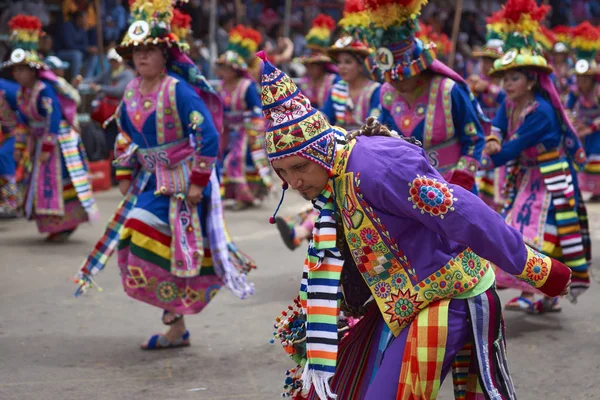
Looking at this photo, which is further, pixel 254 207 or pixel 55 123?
pixel 254 207

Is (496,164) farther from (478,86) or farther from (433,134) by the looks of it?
(478,86)

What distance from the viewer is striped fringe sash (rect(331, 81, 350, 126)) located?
833cm

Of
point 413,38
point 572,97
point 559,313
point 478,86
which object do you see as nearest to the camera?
point 413,38

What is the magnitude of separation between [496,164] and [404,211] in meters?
3.19

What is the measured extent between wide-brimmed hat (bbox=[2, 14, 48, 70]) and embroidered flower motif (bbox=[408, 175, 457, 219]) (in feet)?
21.7

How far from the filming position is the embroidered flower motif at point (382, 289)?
10.2 feet

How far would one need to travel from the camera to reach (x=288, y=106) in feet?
9.95

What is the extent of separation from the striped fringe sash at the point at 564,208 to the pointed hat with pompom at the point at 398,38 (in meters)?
1.27

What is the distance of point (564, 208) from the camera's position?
19.8ft

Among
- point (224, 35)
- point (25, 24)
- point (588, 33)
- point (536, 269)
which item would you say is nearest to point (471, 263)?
point (536, 269)

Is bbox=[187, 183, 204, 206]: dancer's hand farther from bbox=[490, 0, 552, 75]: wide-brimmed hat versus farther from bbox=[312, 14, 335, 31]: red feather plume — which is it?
bbox=[312, 14, 335, 31]: red feather plume

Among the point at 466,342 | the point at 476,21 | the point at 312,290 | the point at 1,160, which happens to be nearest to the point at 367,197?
the point at 312,290

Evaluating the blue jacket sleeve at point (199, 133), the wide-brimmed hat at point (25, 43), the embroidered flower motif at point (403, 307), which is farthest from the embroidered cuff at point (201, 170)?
the wide-brimmed hat at point (25, 43)

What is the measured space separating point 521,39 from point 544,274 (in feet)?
11.4
